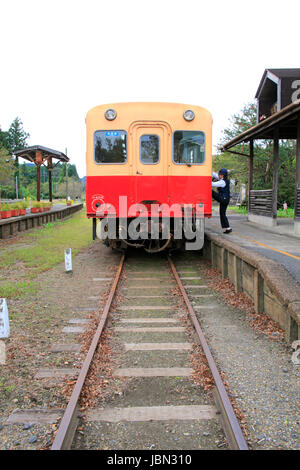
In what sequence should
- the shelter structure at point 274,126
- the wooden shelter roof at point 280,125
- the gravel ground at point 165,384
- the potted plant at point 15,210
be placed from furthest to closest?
the potted plant at point 15,210 → the shelter structure at point 274,126 → the wooden shelter roof at point 280,125 → the gravel ground at point 165,384

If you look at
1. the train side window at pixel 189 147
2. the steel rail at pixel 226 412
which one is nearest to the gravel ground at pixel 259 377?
the steel rail at pixel 226 412

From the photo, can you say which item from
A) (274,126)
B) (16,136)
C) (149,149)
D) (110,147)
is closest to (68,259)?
(110,147)

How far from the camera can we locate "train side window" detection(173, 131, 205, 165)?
8.51 m

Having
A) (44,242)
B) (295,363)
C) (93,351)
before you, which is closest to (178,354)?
(93,351)

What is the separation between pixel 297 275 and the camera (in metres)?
5.64

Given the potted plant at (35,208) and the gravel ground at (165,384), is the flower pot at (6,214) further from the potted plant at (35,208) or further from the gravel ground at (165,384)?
the gravel ground at (165,384)

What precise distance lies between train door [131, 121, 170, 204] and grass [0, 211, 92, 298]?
287 cm

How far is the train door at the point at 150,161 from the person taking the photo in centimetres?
840

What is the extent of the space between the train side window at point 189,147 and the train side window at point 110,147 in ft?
3.70

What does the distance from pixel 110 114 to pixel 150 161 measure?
1308 millimetres
